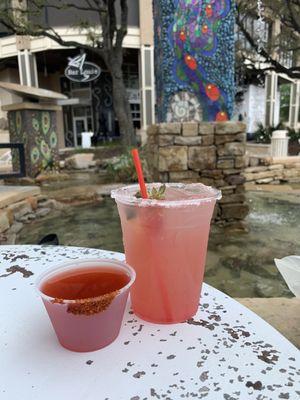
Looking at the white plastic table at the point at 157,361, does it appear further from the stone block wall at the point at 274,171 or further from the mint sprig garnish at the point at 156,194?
the stone block wall at the point at 274,171

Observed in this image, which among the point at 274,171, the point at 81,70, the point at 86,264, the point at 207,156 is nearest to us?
the point at 86,264

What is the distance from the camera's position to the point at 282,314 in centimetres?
109

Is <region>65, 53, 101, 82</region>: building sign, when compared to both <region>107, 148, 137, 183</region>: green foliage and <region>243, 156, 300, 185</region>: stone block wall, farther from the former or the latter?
<region>243, 156, 300, 185</region>: stone block wall

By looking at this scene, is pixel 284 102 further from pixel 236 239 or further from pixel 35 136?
pixel 236 239

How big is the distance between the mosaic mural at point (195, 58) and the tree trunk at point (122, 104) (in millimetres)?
6605

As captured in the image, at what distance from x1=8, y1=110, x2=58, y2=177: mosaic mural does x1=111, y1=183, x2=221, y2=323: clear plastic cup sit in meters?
7.61

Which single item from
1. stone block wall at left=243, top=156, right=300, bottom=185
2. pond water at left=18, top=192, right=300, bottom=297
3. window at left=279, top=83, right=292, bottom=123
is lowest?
pond water at left=18, top=192, right=300, bottom=297

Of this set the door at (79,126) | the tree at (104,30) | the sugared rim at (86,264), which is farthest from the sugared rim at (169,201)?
the door at (79,126)

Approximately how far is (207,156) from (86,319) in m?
3.51

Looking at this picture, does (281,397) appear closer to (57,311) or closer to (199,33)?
(57,311)

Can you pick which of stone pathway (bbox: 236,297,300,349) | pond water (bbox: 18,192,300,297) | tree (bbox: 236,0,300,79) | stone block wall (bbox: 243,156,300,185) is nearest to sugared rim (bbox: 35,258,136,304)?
stone pathway (bbox: 236,297,300,349)

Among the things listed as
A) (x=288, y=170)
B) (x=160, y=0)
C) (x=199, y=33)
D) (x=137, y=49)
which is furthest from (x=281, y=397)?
(x=137, y=49)

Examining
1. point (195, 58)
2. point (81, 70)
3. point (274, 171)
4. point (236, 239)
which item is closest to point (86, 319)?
point (236, 239)

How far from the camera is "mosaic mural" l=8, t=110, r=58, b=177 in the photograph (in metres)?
7.76
